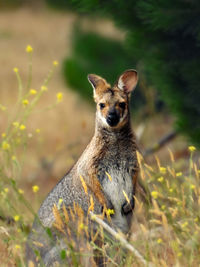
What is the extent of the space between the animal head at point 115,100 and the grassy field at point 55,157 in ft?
1.49

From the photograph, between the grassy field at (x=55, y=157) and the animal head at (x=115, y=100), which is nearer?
the grassy field at (x=55, y=157)

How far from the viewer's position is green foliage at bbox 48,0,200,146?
230 inches

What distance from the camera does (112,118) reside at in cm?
497

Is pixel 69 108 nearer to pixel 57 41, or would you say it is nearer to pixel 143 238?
pixel 57 41

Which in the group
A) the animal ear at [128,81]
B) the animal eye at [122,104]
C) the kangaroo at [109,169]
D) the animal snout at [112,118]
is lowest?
the kangaroo at [109,169]

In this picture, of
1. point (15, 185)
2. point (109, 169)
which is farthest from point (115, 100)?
point (15, 185)

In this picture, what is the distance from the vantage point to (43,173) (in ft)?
37.3

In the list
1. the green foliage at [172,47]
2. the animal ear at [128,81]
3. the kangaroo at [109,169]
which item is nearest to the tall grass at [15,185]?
the kangaroo at [109,169]

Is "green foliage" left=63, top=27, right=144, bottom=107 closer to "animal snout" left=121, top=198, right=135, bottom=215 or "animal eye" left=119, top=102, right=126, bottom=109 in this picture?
"animal eye" left=119, top=102, right=126, bottom=109

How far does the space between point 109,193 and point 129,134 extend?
0.50 meters

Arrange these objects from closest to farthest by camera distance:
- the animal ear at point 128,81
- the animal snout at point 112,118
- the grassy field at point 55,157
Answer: the grassy field at point 55,157 < the animal snout at point 112,118 < the animal ear at point 128,81

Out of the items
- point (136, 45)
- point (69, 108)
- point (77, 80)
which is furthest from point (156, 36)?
point (69, 108)

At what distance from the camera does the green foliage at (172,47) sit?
5.84 metres

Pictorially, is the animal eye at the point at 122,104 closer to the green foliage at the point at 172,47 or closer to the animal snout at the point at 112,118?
the animal snout at the point at 112,118
